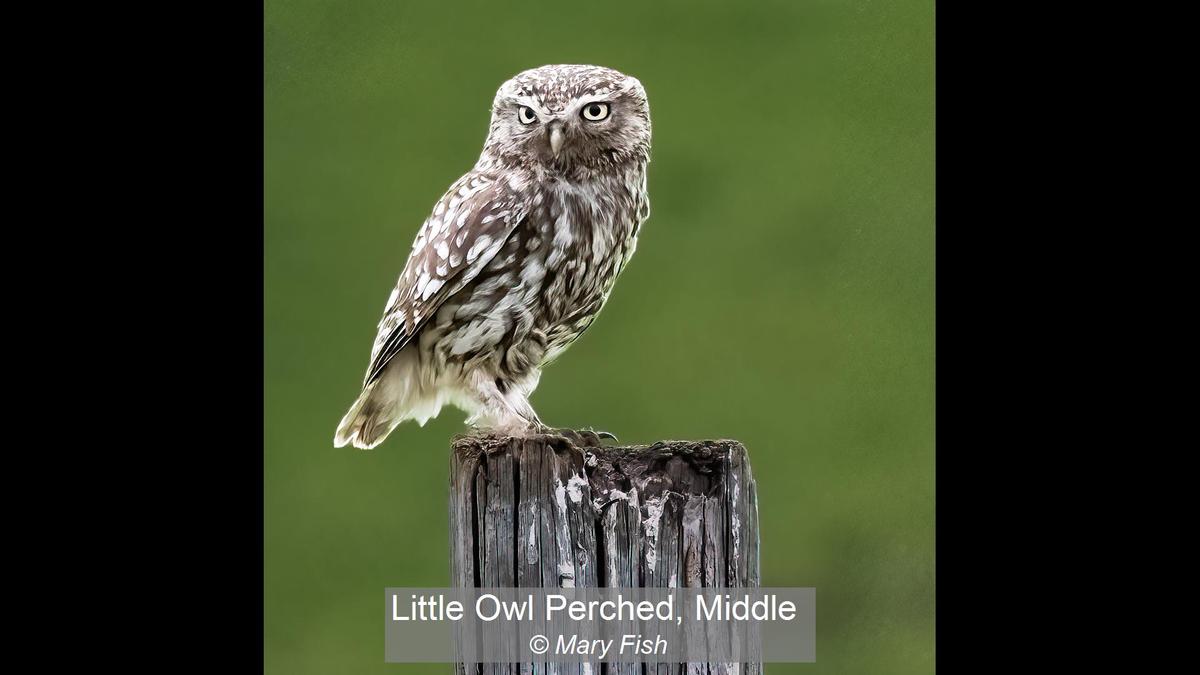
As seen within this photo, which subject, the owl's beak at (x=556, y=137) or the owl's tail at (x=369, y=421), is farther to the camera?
the owl's tail at (x=369, y=421)

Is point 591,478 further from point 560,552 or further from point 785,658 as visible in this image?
point 785,658

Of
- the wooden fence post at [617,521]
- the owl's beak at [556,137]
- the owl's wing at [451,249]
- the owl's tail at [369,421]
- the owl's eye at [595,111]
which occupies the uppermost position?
the owl's eye at [595,111]

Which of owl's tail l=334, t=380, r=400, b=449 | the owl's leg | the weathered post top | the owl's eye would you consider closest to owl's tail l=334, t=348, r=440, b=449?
owl's tail l=334, t=380, r=400, b=449

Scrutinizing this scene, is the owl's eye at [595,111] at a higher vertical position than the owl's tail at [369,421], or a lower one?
higher

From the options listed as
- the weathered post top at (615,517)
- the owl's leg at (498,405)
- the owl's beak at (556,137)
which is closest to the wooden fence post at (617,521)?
the weathered post top at (615,517)

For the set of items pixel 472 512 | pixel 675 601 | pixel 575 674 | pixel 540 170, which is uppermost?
pixel 540 170

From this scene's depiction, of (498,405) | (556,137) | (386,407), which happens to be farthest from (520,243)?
(386,407)

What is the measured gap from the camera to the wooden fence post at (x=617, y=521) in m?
1.95

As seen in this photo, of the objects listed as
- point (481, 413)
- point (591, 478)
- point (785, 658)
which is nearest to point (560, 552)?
point (591, 478)

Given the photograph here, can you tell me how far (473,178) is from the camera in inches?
110

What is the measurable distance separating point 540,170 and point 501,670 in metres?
1.22

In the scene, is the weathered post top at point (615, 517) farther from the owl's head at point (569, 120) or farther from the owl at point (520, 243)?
the owl's head at point (569, 120)

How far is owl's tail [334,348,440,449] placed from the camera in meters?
2.89

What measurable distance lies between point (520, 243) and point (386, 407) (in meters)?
0.59
